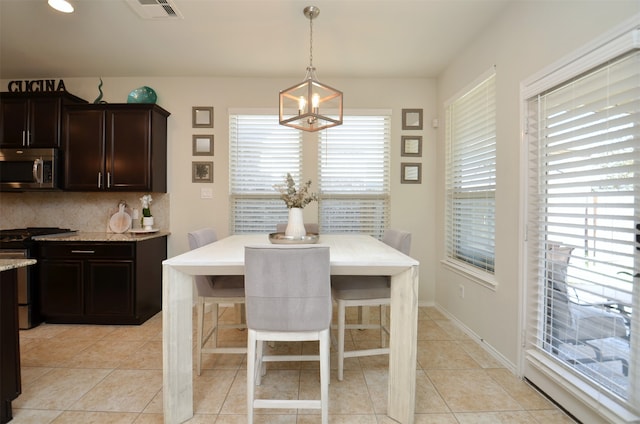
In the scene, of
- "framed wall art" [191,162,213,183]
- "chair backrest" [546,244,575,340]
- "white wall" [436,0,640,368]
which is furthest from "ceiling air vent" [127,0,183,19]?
"chair backrest" [546,244,575,340]

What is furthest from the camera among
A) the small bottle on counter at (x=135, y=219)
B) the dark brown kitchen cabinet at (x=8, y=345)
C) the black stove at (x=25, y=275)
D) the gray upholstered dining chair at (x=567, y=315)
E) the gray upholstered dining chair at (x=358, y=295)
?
the small bottle on counter at (x=135, y=219)

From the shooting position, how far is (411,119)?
351 centimetres

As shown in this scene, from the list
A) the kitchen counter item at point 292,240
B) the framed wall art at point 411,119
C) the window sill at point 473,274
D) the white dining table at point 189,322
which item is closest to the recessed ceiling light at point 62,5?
the white dining table at point 189,322

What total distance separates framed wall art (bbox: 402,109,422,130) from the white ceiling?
398mm

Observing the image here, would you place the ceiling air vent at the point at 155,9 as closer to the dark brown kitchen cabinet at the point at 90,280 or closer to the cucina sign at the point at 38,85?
the cucina sign at the point at 38,85

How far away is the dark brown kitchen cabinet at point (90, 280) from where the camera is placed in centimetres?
291

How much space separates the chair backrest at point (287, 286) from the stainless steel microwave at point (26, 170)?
299 centimetres

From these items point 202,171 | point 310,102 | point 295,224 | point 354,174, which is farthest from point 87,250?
point 354,174

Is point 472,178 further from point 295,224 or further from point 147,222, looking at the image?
point 147,222

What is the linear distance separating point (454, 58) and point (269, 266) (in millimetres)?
2884

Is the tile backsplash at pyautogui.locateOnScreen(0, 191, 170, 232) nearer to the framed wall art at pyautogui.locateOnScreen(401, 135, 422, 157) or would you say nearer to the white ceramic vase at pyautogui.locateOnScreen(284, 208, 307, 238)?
the white ceramic vase at pyautogui.locateOnScreen(284, 208, 307, 238)

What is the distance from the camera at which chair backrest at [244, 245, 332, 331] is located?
1.45 meters

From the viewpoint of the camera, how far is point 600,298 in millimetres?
1514

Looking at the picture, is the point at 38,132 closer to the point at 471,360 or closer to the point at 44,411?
the point at 44,411
